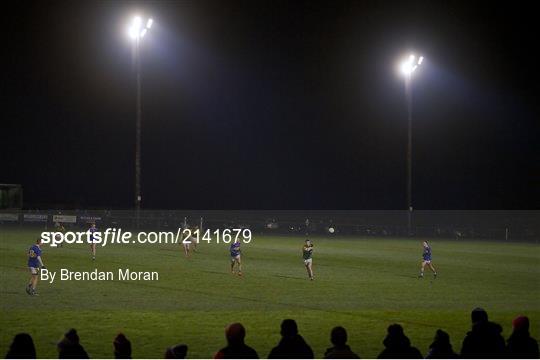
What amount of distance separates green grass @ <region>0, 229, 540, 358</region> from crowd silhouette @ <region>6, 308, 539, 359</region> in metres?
6.68

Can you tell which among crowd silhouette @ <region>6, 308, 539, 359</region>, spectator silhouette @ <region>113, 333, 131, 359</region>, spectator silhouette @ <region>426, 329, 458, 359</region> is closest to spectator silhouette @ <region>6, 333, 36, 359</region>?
crowd silhouette @ <region>6, 308, 539, 359</region>

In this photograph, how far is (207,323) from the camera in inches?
782

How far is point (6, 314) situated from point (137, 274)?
39.8 feet

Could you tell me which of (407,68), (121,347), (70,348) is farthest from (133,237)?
(121,347)

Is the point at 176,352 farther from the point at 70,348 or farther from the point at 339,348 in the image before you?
the point at 339,348

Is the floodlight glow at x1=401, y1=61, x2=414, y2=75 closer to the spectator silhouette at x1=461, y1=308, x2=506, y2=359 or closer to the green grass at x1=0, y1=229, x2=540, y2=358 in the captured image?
the green grass at x1=0, y1=229, x2=540, y2=358

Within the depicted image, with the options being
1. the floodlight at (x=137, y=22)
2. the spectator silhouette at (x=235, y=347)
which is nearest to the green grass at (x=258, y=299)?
the spectator silhouette at (x=235, y=347)

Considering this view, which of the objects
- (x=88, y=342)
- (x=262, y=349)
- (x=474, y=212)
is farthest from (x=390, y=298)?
(x=474, y=212)

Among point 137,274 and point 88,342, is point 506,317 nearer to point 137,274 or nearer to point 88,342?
point 88,342

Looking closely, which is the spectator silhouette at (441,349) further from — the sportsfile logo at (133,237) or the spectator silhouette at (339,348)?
the sportsfile logo at (133,237)

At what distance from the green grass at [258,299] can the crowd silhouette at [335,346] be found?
6684 millimetres

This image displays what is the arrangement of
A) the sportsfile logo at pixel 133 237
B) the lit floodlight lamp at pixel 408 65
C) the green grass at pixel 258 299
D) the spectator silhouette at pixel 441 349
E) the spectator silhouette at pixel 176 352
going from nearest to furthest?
1. the spectator silhouette at pixel 176 352
2. the spectator silhouette at pixel 441 349
3. the green grass at pixel 258 299
4. the sportsfile logo at pixel 133 237
5. the lit floodlight lamp at pixel 408 65

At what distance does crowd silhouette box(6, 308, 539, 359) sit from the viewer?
28.1ft

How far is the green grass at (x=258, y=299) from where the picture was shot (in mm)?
18109
